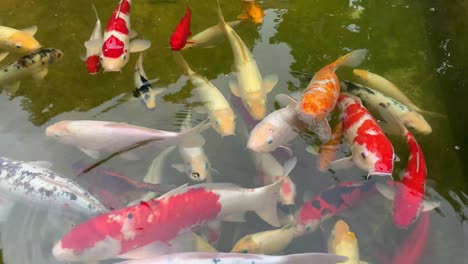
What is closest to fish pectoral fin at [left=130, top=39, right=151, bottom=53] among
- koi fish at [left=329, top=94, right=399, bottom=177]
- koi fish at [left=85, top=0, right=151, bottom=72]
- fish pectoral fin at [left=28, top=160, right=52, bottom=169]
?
koi fish at [left=85, top=0, right=151, bottom=72]

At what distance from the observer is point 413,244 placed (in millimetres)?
2730

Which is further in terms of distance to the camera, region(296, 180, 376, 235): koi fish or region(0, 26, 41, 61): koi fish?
region(0, 26, 41, 61): koi fish

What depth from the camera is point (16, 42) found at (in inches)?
144

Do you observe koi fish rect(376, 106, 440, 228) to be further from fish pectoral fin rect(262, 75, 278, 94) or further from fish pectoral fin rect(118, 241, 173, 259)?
fish pectoral fin rect(118, 241, 173, 259)

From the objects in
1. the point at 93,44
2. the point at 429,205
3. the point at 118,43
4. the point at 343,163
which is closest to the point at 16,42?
the point at 93,44

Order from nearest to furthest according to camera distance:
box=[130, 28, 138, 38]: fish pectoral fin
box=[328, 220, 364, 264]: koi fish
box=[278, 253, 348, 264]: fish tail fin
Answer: box=[278, 253, 348, 264]: fish tail fin
box=[328, 220, 364, 264]: koi fish
box=[130, 28, 138, 38]: fish pectoral fin

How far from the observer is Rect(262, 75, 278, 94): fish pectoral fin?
11.1 ft

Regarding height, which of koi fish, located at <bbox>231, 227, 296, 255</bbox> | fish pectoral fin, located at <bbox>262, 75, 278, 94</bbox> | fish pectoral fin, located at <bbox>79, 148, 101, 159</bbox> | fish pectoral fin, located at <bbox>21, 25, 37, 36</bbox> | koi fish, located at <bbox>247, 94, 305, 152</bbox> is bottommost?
koi fish, located at <bbox>231, 227, 296, 255</bbox>

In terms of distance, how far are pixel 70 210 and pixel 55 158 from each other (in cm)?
57

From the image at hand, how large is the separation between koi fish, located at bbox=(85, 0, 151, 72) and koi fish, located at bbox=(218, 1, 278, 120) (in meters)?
0.69

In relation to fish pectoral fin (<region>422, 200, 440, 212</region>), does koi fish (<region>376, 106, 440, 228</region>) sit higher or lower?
higher

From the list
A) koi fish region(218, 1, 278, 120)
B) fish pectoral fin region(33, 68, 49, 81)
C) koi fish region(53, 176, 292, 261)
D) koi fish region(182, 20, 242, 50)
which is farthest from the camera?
koi fish region(182, 20, 242, 50)

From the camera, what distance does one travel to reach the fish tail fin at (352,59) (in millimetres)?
3359

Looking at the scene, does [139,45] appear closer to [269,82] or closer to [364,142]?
[269,82]
